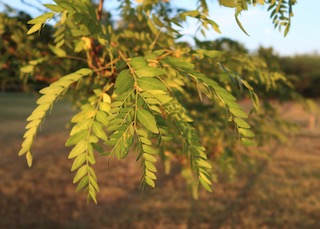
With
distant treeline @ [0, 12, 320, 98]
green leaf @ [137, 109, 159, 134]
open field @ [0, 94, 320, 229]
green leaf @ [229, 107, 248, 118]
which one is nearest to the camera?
green leaf @ [137, 109, 159, 134]

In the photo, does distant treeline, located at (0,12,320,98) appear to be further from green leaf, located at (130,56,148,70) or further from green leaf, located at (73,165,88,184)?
green leaf, located at (73,165,88,184)

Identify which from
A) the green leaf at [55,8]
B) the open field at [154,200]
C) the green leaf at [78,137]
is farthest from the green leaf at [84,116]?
the open field at [154,200]

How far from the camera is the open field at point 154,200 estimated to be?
7.52 m

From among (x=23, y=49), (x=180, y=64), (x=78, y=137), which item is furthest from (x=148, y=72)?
(x=23, y=49)

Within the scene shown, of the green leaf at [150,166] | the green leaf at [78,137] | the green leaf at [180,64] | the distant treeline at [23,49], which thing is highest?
the green leaf at [180,64]

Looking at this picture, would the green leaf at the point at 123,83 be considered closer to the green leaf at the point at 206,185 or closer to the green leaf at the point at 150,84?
A: the green leaf at the point at 150,84

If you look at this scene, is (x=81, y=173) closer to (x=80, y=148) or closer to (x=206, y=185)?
(x=80, y=148)

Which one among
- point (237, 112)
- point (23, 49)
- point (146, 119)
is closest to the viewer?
point (146, 119)

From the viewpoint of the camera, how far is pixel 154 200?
8797mm

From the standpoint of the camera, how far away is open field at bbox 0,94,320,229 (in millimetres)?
7520

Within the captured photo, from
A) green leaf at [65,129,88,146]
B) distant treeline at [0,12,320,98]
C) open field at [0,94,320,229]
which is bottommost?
open field at [0,94,320,229]

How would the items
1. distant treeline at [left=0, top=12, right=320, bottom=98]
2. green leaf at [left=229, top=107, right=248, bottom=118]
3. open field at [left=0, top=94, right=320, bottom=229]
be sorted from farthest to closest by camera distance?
open field at [left=0, top=94, right=320, bottom=229], distant treeline at [left=0, top=12, right=320, bottom=98], green leaf at [left=229, top=107, right=248, bottom=118]

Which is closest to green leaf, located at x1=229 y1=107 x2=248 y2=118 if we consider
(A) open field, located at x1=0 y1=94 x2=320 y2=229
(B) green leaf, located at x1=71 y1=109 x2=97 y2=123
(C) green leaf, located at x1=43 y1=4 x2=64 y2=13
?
(B) green leaf, located at x1=71 y1=109 x2=97 y2=123

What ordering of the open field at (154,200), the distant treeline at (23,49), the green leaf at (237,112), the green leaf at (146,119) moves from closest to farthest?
the green leaf at (146,119)
the green leaf at (237,112)
the distant treeline at (23,49)
the open field at (154,200)
